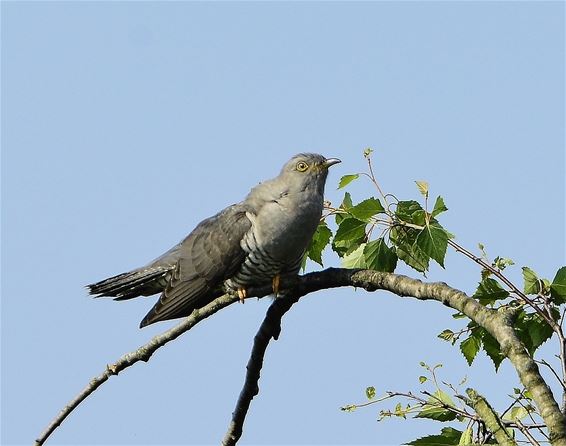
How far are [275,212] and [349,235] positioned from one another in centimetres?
147

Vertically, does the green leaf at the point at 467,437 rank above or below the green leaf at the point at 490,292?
below

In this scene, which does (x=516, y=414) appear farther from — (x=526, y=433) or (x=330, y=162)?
(x=330, y=162)

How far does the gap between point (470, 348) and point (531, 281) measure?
1.77 feet

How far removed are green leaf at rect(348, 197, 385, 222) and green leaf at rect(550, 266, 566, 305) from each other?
801 mm

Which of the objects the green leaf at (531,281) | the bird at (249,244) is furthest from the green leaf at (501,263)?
the bird at (249,244)

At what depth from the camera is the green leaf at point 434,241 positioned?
3432 millimetres

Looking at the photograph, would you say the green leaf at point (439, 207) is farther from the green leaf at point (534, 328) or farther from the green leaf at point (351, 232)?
the green leaf at point (534, 328)

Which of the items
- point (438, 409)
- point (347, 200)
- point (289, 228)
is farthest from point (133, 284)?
point (438, 409)

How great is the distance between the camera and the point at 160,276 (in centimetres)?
598

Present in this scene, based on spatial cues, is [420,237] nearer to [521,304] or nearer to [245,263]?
[521,304]

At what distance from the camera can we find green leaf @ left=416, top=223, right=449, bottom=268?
3.43m

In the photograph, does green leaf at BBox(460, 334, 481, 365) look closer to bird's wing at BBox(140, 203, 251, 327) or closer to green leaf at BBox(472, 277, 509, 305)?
green leaf at BBox(472, 277, 509, 305)

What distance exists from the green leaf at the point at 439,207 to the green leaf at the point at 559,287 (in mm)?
602

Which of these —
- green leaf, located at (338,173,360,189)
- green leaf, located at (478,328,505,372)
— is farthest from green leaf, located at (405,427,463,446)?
green leaf, located at (338,173,360,189)
